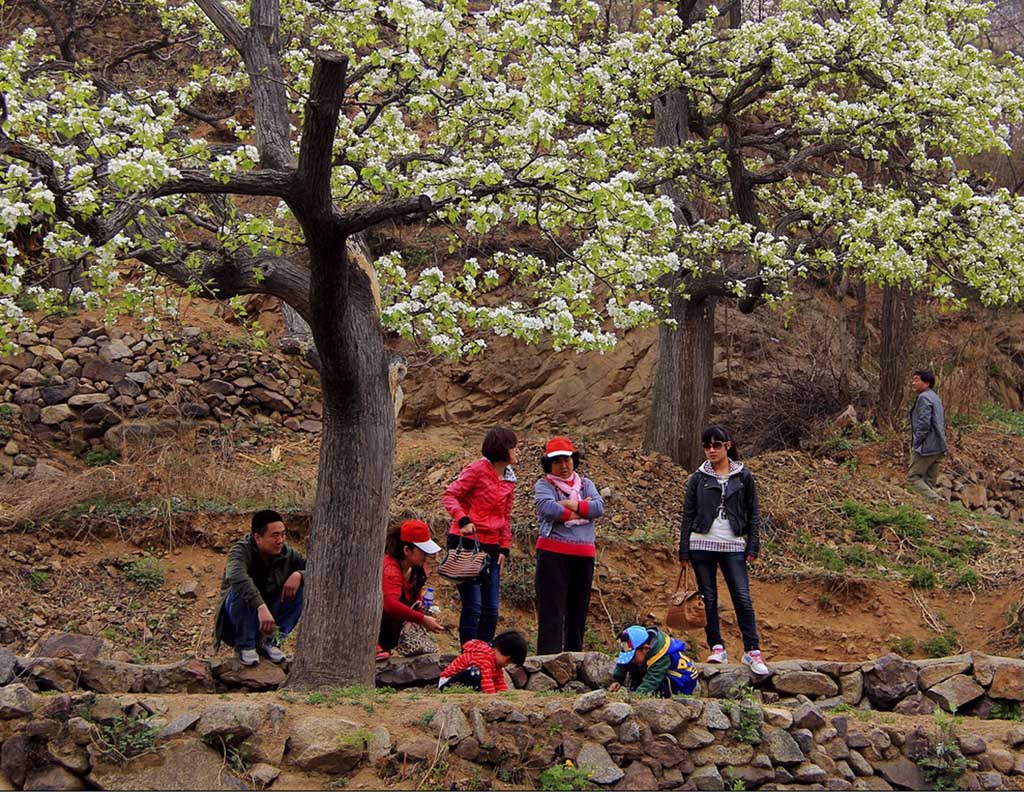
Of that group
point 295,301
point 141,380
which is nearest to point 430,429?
point 141,380

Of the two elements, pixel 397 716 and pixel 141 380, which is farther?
pixel 141 380

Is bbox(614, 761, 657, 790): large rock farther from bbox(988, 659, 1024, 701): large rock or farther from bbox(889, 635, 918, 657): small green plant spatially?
bbox(889, 635, 918, 657): small green plant

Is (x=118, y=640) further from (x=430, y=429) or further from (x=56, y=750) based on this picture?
(x=430, y=429)

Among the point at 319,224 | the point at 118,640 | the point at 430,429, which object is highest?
the point at 319,224

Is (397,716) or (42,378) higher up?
(42,378)

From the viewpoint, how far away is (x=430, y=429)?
15703 millimetres

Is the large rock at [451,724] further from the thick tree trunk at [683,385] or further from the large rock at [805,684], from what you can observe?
the thick tree trunk at [683,385]

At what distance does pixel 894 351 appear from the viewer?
1623cm

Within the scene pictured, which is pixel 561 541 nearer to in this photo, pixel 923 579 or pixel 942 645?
pixel 942 645

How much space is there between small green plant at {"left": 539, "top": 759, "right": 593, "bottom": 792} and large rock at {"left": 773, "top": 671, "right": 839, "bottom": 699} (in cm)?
220

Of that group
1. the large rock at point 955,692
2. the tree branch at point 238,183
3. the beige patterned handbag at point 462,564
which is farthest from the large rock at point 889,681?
the tree branch at point 238,183

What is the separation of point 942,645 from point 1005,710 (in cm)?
246

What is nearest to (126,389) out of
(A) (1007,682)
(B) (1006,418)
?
(A) (1007,682)

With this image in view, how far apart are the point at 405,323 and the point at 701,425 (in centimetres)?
686
